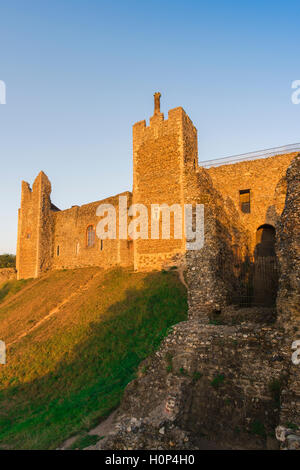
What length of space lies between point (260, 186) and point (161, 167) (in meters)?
6.91

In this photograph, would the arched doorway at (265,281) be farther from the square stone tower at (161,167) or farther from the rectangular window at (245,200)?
the rectangular window at (245,200)

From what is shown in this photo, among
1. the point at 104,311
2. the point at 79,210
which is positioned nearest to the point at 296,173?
the point at 104,311

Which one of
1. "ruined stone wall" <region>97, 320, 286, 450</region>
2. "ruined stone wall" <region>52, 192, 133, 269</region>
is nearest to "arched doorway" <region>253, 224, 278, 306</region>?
"ruined stone wall" <region>97, 320, 286, 450</region>

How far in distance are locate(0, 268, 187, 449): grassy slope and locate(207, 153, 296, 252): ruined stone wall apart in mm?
7277

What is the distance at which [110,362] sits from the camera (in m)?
11.9

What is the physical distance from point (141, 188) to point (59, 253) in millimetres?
15144

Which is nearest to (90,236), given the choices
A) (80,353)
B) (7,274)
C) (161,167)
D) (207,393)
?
(7,274)

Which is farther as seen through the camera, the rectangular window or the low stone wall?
the low stone wall

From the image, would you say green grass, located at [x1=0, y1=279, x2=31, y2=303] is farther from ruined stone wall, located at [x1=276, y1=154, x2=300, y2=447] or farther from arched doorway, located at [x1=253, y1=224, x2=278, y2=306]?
ruined stone wall, located at [x1=276, y1=154, x2=300, y2=447]

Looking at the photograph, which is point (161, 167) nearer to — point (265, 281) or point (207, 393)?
point (265, 281)

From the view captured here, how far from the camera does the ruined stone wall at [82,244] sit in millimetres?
25625

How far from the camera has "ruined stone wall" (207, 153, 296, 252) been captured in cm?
1969

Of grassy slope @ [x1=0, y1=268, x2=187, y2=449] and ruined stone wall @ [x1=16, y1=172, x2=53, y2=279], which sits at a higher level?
ruined stone wall @ [x1=16, y1=172, x2=53, y2=279]

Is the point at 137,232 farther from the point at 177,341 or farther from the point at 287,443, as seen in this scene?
the point at 287,443
